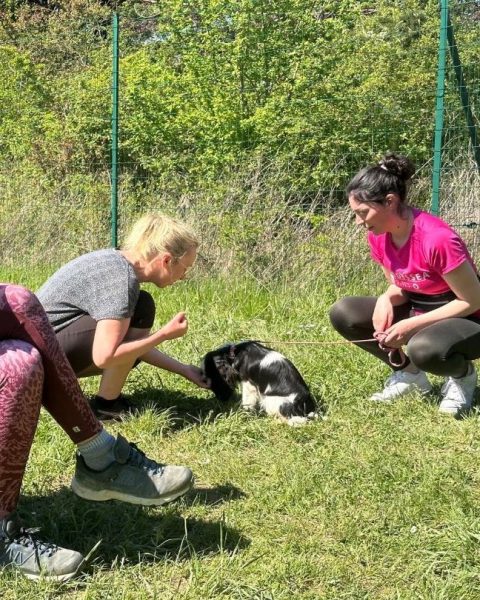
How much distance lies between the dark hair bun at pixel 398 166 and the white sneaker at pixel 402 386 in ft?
3.58

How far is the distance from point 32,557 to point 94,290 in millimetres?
1378

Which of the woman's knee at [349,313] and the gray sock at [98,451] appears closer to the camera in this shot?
the gray sock at [98,451]

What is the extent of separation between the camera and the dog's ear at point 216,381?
4.06 meters

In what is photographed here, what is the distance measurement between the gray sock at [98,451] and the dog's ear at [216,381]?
1.52 m

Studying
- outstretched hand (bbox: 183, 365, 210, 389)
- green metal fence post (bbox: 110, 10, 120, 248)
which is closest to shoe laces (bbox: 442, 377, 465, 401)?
outstretched hand (bbox: 183, 365, 210, 389)

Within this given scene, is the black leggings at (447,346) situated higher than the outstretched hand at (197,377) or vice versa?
the black leggings at (447,346)

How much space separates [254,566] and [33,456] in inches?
50.7

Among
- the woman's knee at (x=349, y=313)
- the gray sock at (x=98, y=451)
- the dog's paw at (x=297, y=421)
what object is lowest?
the dog's paw at (x=297, y=421)

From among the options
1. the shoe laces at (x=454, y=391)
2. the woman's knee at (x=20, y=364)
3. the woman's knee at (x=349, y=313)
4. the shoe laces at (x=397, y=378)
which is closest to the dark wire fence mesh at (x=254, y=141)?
the woman's knee at (x=349, y=313)

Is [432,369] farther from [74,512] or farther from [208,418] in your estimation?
[74,512]

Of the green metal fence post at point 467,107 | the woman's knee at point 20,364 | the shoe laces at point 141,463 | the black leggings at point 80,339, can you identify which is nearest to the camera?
the woman's knee at point 20,364

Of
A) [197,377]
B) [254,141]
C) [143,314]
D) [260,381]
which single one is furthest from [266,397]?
[254,141]

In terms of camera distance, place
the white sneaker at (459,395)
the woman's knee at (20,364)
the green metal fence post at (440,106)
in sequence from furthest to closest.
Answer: the green metal fence post at (440,106), the white sneaker at (459,395), the woman's knee at (20,364)

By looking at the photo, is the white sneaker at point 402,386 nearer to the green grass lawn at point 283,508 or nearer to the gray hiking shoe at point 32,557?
the green grass lawn at point 283,508
